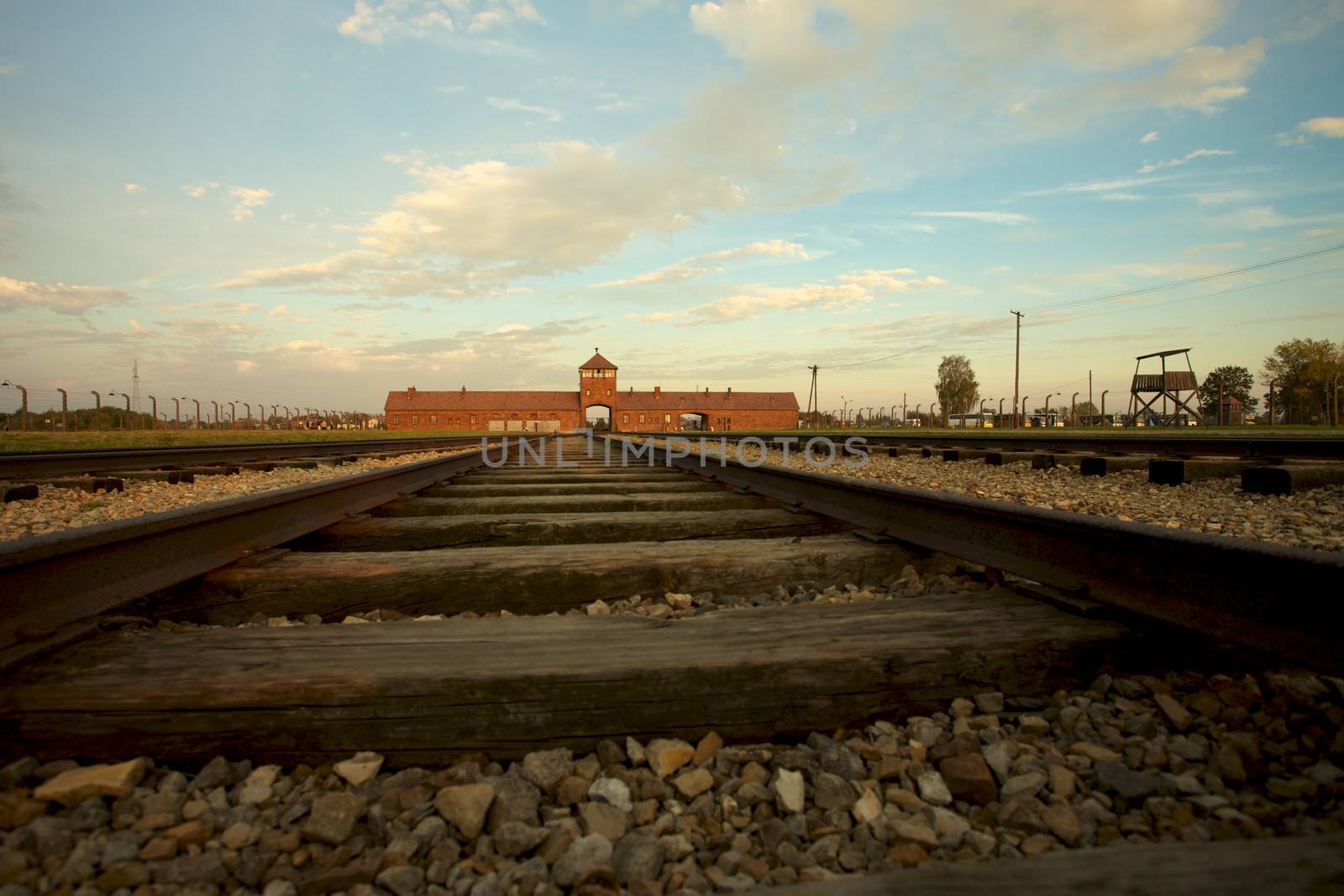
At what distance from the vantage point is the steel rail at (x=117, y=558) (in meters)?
1.33

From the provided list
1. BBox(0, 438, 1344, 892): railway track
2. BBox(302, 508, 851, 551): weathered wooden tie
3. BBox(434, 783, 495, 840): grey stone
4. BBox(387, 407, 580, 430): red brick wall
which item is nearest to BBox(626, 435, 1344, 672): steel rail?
BBox(0, 438, 1344, 892): railway track

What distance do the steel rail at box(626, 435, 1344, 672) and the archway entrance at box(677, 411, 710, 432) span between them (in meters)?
79.2

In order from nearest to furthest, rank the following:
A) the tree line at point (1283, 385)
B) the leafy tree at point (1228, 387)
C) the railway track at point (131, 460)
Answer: the railway track at point (131, 460), the tree line at point (1283, 385), the leafy tree at point (1228, 387)

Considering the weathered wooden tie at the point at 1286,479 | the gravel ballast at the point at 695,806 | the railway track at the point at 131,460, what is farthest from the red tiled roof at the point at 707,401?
the gravel ballast at the point at 695,806

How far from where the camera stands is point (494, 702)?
1115mm

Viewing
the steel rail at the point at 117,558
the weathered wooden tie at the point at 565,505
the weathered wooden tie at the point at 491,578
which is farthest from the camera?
the weathered wooden tie at the point at 565,505

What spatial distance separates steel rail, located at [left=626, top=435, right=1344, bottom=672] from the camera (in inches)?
44.8

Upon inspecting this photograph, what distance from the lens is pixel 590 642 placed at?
4.27 feet

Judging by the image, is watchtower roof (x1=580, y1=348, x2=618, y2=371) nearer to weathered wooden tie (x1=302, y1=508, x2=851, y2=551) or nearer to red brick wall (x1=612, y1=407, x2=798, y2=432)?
red brick wall (x1=612, y1=407, x2=798, y2=432)

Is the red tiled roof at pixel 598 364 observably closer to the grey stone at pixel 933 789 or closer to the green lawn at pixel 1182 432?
the green lawn at pixel 1182 432

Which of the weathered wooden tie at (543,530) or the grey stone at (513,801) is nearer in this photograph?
the grey stone at (513,801)

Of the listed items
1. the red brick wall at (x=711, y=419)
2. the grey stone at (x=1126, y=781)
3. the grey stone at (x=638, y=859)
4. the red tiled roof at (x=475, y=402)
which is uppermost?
the red tiled roof at (x=475, y=402)

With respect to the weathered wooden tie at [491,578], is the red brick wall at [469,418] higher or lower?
higher

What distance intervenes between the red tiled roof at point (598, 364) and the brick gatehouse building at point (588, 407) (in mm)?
101
